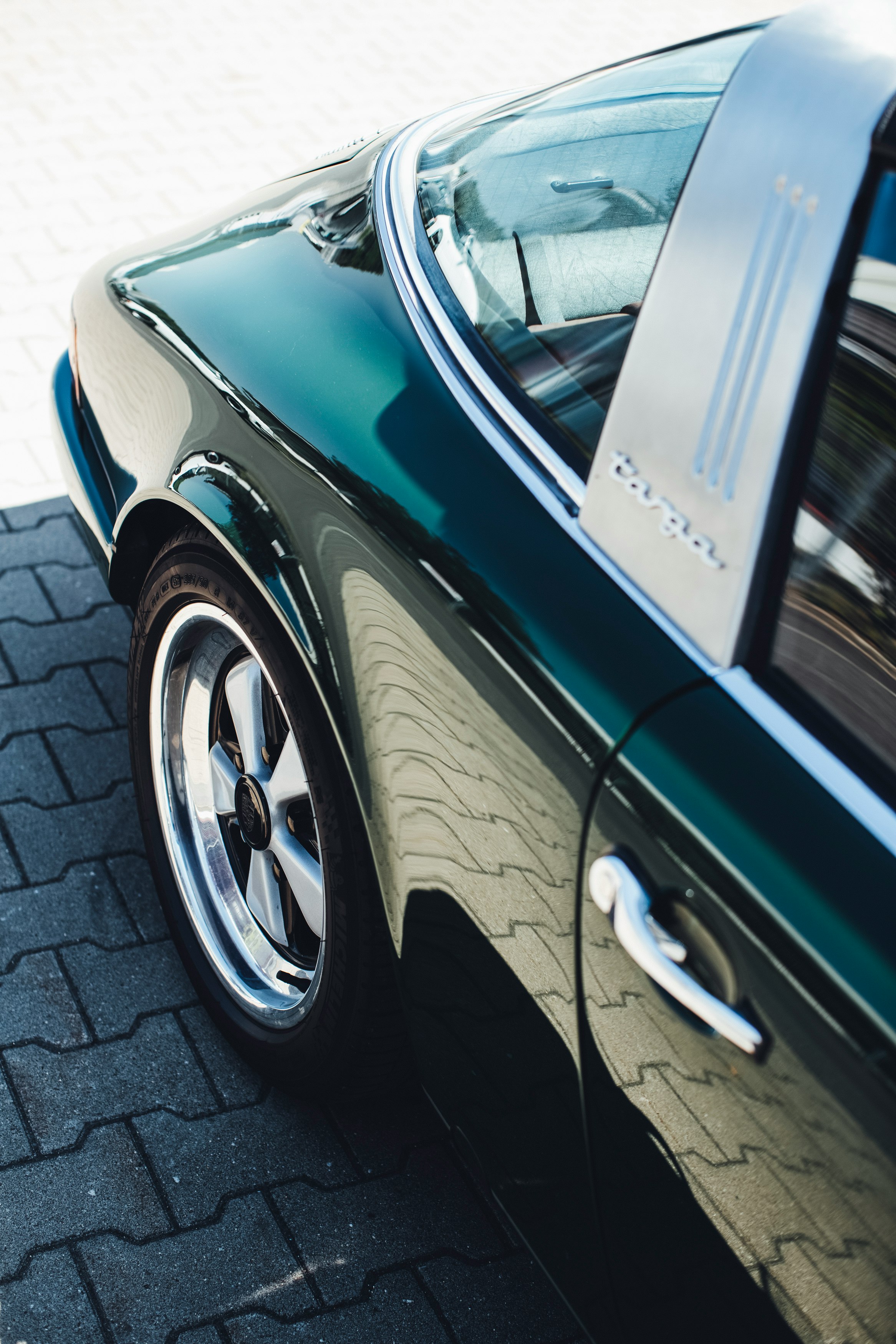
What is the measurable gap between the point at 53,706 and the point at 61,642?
0.75 feet

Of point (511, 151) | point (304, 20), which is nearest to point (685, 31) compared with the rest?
point (304, 20)

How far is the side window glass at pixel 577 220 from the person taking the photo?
1.43m

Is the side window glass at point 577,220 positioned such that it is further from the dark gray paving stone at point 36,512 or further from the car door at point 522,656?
the dark gray paving stone at point 36,512

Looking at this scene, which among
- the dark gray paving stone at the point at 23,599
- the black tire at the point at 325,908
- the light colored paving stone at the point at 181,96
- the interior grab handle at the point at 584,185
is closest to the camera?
the interior grab handle at the point at 584,185

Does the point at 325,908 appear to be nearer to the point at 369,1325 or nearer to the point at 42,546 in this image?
the point at 369,1325

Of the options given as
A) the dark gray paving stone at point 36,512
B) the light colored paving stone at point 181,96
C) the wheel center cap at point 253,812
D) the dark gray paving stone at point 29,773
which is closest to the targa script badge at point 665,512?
the wheel center cap at point 253,812

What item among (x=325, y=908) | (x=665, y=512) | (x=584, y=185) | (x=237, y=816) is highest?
(x=584, y=185)

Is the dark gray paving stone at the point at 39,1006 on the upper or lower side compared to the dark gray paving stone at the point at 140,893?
lower

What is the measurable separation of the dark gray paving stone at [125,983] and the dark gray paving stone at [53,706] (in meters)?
0.64

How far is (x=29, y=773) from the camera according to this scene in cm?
267

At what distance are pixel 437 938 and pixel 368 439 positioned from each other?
0.67 meters

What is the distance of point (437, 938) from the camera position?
1.58m

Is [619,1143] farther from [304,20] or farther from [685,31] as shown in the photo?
[685,31]

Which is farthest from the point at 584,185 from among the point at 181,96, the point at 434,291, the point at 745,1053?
the point at 181,96
